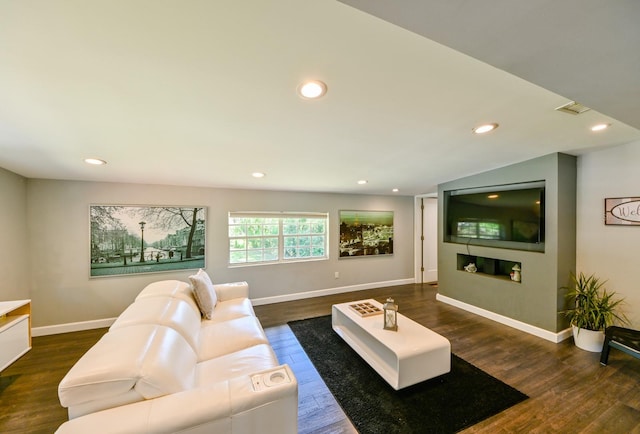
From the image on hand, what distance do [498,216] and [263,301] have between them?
4011 mm

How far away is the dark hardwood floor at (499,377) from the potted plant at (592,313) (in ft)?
0.47

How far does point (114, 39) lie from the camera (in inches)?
40.3

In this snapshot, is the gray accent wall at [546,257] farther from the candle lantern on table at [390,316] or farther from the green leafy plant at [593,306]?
the candle lantern on table at [390,316]

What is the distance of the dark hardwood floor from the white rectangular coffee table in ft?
1.52

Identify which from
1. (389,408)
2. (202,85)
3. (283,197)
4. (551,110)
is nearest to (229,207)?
(283,197)

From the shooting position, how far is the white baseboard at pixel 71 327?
9.71 ft

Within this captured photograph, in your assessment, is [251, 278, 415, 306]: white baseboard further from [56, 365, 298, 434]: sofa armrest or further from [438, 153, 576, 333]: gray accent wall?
[56, 365, 298, 434]: sofa armrest

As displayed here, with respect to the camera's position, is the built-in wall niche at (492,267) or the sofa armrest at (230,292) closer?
the sofa armrest at (230,292)

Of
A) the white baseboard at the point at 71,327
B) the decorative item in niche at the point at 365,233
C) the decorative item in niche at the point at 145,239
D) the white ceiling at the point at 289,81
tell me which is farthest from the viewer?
the decorative item in niche at the point at 365,233

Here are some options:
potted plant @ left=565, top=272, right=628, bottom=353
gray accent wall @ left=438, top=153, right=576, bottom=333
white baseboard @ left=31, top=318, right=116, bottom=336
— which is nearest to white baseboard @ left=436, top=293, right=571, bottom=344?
gray accent wall @ left=438, top=153, right=576, bottom=333

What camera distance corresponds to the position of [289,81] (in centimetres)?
136

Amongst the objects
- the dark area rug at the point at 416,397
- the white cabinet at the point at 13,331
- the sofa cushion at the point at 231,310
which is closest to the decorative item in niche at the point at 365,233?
the sofa cushion at the point at 231,310

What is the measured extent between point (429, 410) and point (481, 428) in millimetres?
332

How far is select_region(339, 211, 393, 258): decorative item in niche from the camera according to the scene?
4.79 meters
